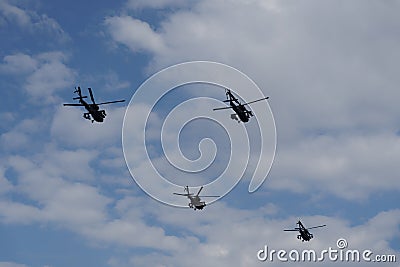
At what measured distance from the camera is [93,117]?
12744cm

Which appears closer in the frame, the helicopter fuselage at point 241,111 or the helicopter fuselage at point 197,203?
the helicopter fuselage at point 241,111

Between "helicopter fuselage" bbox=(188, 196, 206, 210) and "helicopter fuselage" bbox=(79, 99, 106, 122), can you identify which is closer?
"helicopter fuselage" bbox=(79, 99, 106, 122)

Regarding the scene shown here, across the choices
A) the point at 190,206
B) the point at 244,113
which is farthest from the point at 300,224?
the point at 244,113

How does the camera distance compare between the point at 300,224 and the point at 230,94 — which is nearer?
the point at 230,94

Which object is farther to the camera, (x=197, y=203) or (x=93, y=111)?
(x=197, y=203)

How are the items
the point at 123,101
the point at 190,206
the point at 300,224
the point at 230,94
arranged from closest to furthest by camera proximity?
the point at 123,101 → the point at 230,94 → the point at 190,206 → the point at 300,224

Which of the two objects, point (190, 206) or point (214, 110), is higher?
point (214, 110)

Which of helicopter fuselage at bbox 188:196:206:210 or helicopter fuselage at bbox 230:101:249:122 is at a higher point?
helicopter fuselage at bbox 230:101:249:122

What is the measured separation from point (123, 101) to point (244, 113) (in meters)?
28.0

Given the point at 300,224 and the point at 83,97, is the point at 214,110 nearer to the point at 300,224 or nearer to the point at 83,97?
the point at 83,97

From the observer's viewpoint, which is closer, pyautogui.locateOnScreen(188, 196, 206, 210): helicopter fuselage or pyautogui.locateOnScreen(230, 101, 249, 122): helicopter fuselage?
pyautogui.locateOnScreen(230, 101, 249, 122): helicopter fuselage

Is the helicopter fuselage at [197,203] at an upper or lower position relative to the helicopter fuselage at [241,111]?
lower

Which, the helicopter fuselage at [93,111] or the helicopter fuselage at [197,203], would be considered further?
the helicopter fuselage at [197,203]

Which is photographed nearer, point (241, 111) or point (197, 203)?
point (241, 111)
